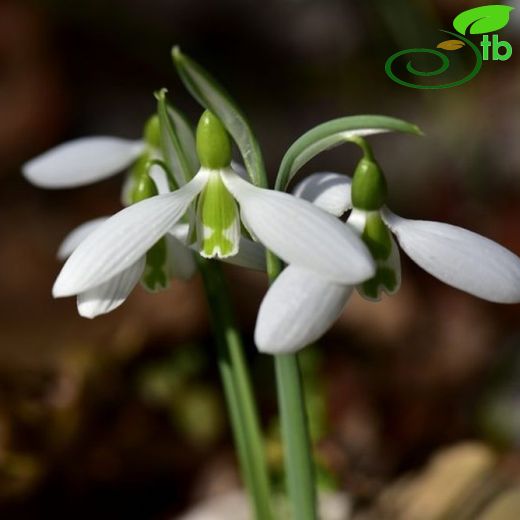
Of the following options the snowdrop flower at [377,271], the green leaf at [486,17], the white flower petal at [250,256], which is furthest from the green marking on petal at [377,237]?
the green leaf at [486,17]

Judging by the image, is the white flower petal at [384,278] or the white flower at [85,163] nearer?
the white flower petal at [384,278]

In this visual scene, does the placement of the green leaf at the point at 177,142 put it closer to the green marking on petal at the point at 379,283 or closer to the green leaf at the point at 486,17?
the green marking on petal at the point at 379,283

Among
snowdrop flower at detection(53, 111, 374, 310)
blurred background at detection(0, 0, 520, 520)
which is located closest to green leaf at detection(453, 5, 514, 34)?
snowdrop flower at detection(53, 111, 374, 310)

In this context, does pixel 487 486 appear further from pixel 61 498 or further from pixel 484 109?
pixel 484 109

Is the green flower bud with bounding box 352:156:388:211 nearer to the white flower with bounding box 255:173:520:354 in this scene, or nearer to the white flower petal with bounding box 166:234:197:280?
the white flower with bounding box 255:173:520:354

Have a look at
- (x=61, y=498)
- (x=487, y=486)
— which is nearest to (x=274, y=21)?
(x=61, y=498)

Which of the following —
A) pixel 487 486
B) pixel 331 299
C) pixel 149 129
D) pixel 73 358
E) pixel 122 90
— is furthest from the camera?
pixel 122 90
